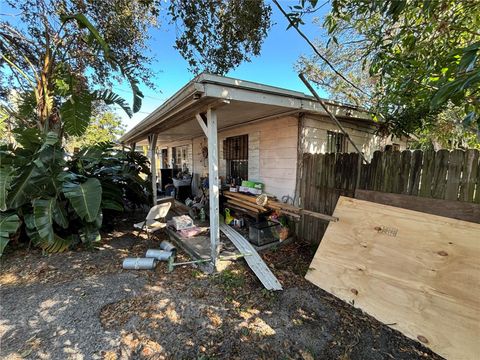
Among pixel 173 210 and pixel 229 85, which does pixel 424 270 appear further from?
pixel 173 210

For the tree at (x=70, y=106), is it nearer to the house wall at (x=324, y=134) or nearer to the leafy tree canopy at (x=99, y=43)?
the leafy tree canopy at (x=99, y=43)

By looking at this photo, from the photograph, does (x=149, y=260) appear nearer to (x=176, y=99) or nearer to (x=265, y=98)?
(x=176, y=99)

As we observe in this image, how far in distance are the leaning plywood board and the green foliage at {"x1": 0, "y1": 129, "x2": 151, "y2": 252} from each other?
3874 mm

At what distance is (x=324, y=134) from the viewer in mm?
4930

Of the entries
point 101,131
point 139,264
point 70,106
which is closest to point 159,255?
point 139,264

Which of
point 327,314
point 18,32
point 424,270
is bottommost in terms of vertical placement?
point 327,314

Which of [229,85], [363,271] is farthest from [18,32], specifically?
[363,271]

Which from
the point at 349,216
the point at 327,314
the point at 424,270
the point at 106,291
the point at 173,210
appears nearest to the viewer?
the point at 424,270

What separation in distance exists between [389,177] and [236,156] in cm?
407

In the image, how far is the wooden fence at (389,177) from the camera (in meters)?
2.58

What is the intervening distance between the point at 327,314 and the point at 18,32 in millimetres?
9740

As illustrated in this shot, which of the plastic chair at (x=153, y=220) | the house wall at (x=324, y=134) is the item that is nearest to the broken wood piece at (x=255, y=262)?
the plastic chair at (x=153, y=220)

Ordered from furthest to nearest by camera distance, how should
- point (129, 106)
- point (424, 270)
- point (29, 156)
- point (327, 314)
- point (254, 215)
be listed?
1. point (129, 106)
2. point (254, 215)
3. point (29, 156)
4. point (327, 314)
5. point (424, 270)

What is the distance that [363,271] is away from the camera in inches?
108
